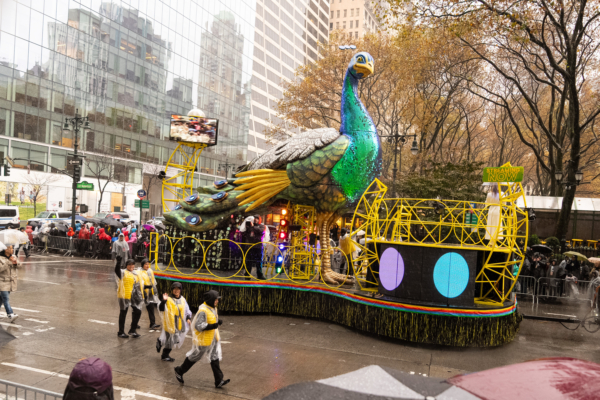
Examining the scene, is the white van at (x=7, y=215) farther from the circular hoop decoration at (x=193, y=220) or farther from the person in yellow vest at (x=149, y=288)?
the person in yellow vest at (x=149, y=288)

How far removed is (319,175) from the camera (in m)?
10.5

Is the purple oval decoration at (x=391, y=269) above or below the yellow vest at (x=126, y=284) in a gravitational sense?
above

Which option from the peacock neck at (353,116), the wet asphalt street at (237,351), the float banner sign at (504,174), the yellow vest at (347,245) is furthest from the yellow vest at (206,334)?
the float banner sign at (504,174)

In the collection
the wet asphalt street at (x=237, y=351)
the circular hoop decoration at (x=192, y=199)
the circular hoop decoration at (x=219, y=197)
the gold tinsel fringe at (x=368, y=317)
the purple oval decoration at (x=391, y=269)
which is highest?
the circular hoop decoration at (x=219, y=197)

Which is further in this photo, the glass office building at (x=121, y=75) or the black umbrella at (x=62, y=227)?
the glass office building at (x=121, y=75)

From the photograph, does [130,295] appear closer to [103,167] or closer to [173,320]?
[173,320]

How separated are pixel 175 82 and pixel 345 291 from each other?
42.5 metres

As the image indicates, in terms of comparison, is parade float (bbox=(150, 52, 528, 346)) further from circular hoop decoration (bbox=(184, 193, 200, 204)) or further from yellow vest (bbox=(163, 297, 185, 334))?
yellow vest (bbox=(163, 297, 185, 334))

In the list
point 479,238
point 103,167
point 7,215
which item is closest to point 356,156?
point 479,238

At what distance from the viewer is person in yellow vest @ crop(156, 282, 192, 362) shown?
7.23 m

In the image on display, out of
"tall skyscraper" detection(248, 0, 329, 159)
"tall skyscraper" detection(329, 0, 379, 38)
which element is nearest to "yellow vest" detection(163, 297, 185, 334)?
"tall skyscraper" detection(248, 0, 329, 159)

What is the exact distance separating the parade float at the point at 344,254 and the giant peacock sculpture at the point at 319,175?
26 millimetres

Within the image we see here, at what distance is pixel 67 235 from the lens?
23.1m

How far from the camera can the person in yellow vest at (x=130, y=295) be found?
8680 millimetres
